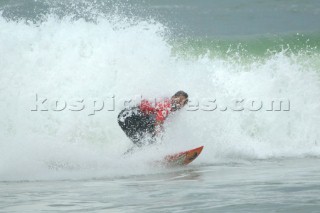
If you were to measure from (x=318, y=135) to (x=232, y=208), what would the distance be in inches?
309

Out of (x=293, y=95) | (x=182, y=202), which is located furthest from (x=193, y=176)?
(x=293, y=95)

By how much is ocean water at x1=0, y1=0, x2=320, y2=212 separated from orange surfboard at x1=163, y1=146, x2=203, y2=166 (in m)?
0.15

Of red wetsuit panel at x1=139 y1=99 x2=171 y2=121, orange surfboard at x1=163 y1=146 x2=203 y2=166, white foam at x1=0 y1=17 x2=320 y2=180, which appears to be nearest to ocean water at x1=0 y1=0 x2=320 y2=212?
white foam at x1=0 y1=17 x2=320 y2=180

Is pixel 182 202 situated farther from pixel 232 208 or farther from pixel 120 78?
pixel 120 78

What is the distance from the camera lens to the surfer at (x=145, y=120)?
11.8 m

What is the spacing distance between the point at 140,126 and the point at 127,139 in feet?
7.43

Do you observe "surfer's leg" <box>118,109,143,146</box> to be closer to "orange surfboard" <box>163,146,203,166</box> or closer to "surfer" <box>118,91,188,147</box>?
"surfer" <box>118,91,188,147</box>

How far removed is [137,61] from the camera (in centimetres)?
1457

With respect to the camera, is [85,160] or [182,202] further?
[85,160]

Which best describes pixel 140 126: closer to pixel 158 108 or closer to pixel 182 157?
pixel 158 108

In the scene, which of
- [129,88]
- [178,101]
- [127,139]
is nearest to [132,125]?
[178,101]

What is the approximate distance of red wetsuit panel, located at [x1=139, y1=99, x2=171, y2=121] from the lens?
468 inches

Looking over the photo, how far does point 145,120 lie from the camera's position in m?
11.8

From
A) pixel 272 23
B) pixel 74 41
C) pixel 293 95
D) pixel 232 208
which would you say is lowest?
pixel 232 208
